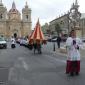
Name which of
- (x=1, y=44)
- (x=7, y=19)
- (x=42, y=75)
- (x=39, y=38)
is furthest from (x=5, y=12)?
(x=42, y=75)

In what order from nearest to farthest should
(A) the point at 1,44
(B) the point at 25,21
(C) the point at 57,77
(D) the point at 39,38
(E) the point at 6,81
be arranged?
1. (E) the point at 6,81
2. (C) the point at 57,77
3. (D) the point at 39,38
4. (A) the point at 1,44
5. (B) the point at 25,21

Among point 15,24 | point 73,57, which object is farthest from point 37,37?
point 15,24

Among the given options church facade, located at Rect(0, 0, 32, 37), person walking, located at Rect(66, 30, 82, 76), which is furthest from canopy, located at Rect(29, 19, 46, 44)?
church facade, located at Rect(0, 0, 32, 37)

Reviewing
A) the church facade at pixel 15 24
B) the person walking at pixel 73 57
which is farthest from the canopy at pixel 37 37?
the church facade at pixel 15 24

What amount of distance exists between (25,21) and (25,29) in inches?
162

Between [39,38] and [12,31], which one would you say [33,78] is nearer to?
[39,38]

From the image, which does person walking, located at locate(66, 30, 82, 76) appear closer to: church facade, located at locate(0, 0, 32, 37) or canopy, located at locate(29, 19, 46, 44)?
canopy, located at locate(29, 19, 46, 44)

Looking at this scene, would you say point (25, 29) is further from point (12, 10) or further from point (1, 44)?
point (1, 44)

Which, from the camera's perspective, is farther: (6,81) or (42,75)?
(42,75)

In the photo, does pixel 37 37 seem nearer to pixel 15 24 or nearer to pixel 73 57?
pixel 73 57

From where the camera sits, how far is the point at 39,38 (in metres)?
38.4

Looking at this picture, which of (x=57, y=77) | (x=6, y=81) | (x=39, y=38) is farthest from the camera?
(x=39, y=38)

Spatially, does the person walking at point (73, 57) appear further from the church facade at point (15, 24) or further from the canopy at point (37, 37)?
the church facade at point (15, 24)

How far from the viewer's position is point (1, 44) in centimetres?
5444
